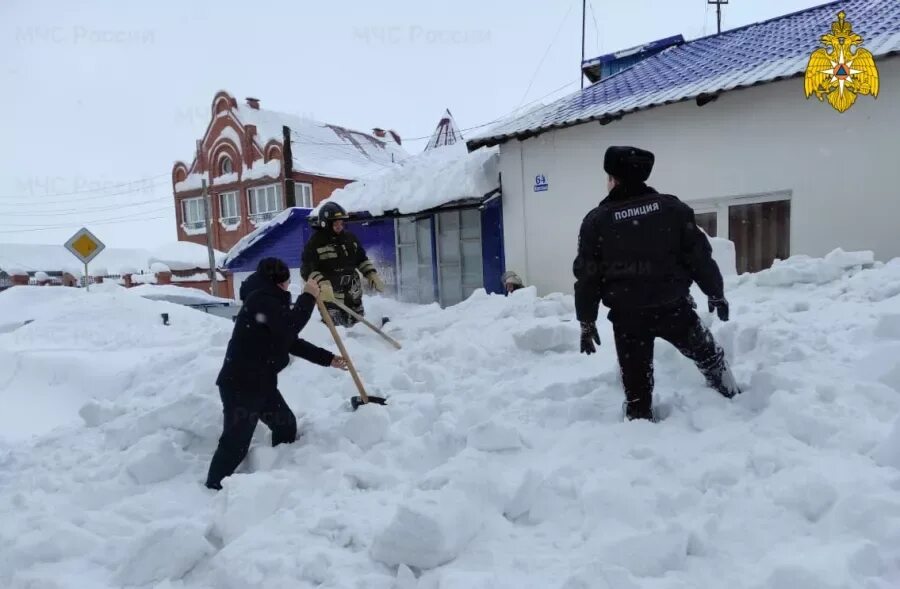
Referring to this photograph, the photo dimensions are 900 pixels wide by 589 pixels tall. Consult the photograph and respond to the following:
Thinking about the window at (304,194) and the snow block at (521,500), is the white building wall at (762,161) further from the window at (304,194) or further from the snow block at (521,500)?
the window at (304,194)

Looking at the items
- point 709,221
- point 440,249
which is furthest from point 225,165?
point 709,221

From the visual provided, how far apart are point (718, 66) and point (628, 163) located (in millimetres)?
6250

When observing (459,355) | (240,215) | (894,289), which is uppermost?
(240,215)

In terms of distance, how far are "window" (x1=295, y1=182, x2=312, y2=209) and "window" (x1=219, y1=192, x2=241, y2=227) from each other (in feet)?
11.7

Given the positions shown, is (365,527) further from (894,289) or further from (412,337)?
(894,289)

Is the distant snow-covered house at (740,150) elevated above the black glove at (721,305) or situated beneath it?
elevated above

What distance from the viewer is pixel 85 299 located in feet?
36.8

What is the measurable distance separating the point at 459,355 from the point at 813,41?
653cm

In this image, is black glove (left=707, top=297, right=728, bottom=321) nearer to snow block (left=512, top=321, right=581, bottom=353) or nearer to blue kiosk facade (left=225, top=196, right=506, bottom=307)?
snow block (left=512, top=321, right=581, bottom=353)

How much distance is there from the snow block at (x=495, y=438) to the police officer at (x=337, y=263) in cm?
A: 347

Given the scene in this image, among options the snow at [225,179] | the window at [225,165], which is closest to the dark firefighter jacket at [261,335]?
the snow at [225,179]

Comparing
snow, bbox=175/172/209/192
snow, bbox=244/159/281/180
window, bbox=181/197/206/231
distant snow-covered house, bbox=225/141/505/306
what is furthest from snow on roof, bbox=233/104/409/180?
distant snow-covered house, bbox=225/141/505/306

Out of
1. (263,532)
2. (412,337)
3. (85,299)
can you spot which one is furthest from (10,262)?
(263,532)

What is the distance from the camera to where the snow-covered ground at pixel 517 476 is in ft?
6.55
